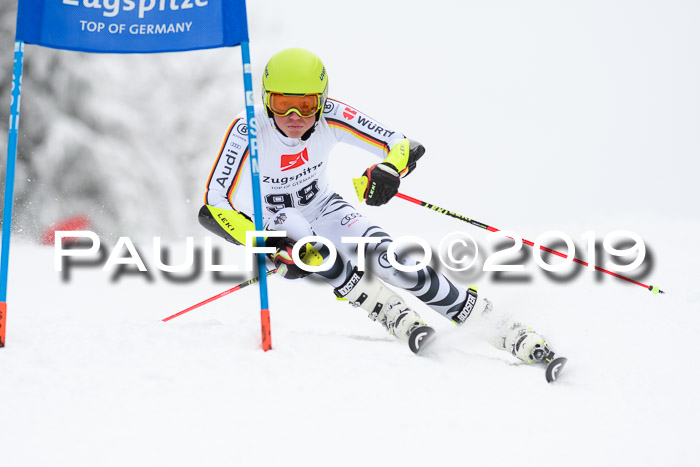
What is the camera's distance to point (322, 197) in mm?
4660

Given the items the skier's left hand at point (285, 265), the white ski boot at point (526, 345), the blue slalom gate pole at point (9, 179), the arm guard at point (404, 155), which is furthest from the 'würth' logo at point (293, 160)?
the white ski boot at point (526, 345)

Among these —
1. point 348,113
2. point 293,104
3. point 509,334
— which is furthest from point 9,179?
point 509,334

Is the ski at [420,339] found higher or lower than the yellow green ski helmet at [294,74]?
lower

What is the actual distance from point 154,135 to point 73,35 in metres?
11.7

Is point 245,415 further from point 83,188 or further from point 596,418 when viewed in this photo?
point 83,188

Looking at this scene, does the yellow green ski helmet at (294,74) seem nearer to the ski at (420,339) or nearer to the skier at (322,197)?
the skier at (322,197)

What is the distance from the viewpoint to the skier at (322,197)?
393 cm

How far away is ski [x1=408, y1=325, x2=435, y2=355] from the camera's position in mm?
3807

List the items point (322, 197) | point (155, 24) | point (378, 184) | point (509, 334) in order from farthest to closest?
point (322, 197)
point (509, 334)
point (378, 184)
point (155, 24)

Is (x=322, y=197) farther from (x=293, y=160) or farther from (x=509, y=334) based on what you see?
(x=509, y=334)

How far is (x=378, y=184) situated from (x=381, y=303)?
829 millimetres

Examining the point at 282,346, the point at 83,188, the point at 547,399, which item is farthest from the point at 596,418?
the point at 83,188

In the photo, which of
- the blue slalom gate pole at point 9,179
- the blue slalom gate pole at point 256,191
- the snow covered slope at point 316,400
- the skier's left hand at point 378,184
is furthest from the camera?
the skier's left hand at point 378,184

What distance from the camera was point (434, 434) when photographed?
282 cm
